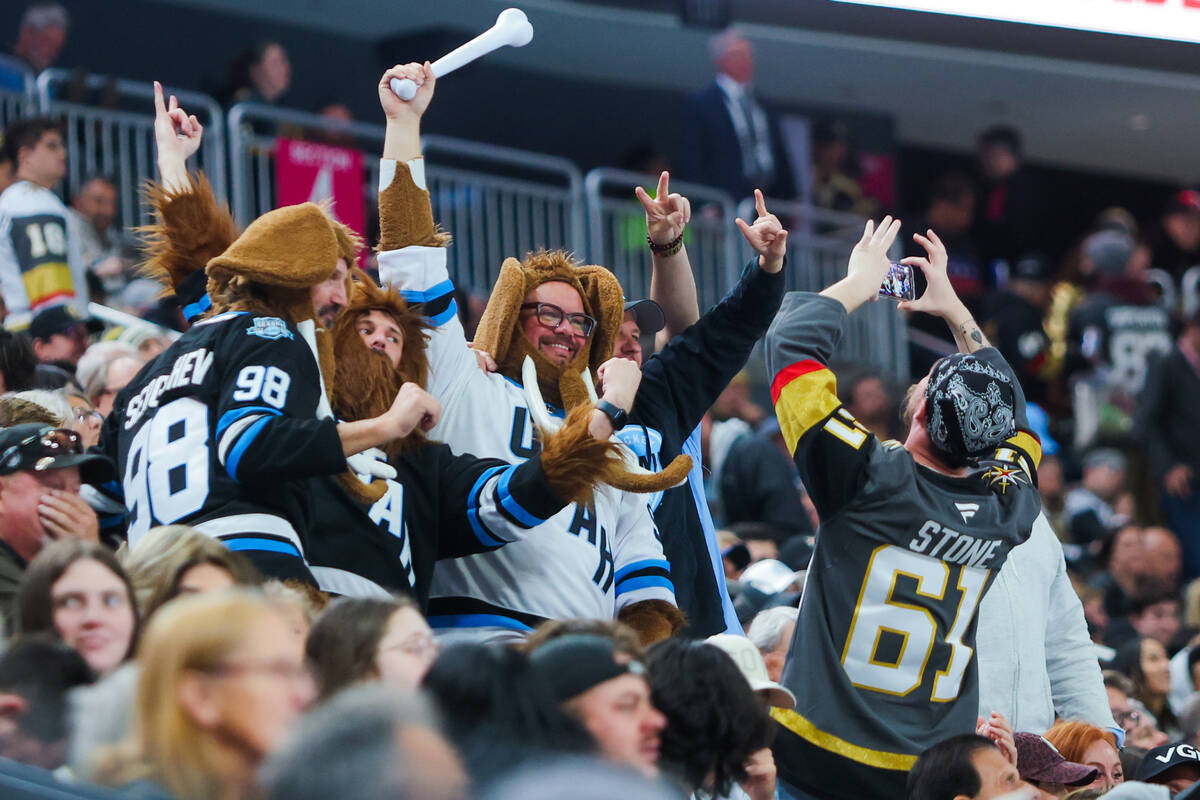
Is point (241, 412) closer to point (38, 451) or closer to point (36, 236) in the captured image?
point (38, 451)

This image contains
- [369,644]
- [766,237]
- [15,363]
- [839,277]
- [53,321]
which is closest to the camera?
[369,644]

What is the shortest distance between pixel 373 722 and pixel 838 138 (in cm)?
1131

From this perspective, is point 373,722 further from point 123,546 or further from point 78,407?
point 78,407

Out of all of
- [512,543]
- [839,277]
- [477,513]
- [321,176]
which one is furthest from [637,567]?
[839,277]

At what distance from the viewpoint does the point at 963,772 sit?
4.02 meters

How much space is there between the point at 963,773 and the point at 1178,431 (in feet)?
24.8

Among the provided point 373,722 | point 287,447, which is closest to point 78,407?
point 287,447

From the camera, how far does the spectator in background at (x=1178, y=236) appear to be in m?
13.6

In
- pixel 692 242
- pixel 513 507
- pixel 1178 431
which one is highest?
pixel 513 507

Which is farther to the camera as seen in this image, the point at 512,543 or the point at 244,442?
the point at 512,543

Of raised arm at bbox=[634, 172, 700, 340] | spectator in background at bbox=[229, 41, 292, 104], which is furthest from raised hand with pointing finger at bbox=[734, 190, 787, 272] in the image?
spectator in background at bbox=[229, 41, 292, 104]

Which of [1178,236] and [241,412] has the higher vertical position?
[241,412]

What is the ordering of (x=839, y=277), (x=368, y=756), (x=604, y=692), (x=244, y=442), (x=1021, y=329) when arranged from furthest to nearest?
(x=1021, y=329) < (x=839, y=277) < (x=244, y=442) < (x=604, y=692) < (x=368, y=756)

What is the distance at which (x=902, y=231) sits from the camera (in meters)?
12.7
